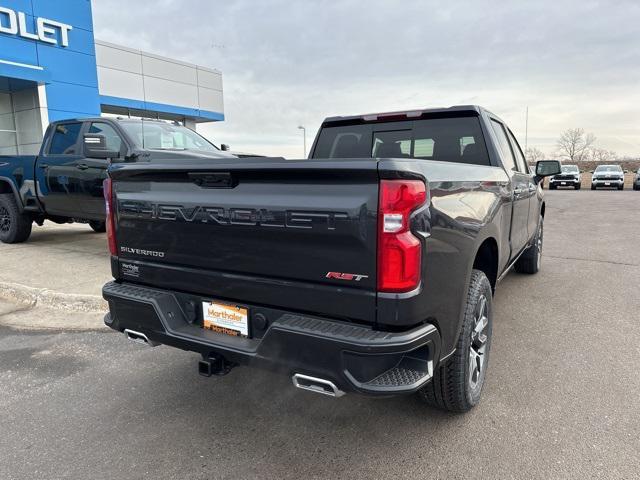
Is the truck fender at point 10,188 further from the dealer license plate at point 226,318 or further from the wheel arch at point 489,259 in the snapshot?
the wheel arch at point 489,259

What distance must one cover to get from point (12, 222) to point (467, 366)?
838 cm

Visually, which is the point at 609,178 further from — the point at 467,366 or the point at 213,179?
the point at 213,179

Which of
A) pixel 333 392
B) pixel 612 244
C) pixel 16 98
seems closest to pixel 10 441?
pixel 333 392

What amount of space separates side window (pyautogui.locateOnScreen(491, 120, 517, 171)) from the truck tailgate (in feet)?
7.81

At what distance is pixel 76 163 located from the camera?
6969 millimetres

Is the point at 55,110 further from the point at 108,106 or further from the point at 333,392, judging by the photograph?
the point at 333,392

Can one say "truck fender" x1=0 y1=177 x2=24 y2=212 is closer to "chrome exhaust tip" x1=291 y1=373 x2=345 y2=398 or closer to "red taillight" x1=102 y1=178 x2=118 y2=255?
"red taillight" x1=102 y1=178 x2=118 y2=255

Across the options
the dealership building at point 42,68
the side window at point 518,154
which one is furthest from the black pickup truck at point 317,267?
the dealership building at point 42,68

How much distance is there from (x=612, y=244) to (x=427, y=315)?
8.31m

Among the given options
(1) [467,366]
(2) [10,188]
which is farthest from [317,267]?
(2) [10,188]

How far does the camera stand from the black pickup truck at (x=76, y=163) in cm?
649

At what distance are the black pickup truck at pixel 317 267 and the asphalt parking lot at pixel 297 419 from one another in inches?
13.9

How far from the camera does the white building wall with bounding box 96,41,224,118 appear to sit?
864 inches

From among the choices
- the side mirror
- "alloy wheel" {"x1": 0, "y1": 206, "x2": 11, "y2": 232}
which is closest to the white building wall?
"alloy wheel" {"x1": 0, "y1": 206, "x2": 11, "y2": 232}
